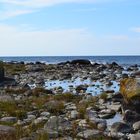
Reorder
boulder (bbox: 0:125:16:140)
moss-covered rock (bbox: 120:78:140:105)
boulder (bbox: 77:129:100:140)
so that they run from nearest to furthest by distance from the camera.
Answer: boulder (bbox: 0:125:16:140), boulder (bbox: 77:129:100:140), moss-covered rock (bbox: 120:78:140:105)

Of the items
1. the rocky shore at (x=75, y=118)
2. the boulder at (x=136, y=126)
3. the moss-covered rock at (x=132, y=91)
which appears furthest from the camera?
the moss-covered rock at (x=132, y=91)

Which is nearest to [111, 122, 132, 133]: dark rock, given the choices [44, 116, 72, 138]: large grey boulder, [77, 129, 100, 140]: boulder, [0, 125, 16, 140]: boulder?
[77, 129, 100, 140]: boulder

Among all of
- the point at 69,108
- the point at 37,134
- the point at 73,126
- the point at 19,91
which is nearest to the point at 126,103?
the point at 69,108

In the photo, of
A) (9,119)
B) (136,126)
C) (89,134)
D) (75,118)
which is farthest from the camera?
(75,118)

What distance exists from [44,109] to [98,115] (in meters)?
2.14

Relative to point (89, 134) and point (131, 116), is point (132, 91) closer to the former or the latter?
point (131, 116)

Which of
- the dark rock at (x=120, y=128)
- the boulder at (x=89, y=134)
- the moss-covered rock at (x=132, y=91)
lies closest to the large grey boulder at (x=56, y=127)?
the boulder at (x=89, y=134)

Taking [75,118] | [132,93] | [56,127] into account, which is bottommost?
[75,118]

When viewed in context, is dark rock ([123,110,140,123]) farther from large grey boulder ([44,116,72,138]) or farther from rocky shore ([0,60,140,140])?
large grey boulder ([44,116,72,138])

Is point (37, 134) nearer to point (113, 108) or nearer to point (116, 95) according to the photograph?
point (113, 108)

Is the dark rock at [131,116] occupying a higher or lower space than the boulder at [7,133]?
lower

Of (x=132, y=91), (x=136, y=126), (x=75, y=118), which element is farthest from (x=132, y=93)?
(x=136, y=126)

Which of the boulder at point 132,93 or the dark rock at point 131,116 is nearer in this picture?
the dark rock at point 131,116

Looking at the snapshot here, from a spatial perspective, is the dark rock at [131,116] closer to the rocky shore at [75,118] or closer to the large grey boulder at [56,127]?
the rocky shore at [75,118]
